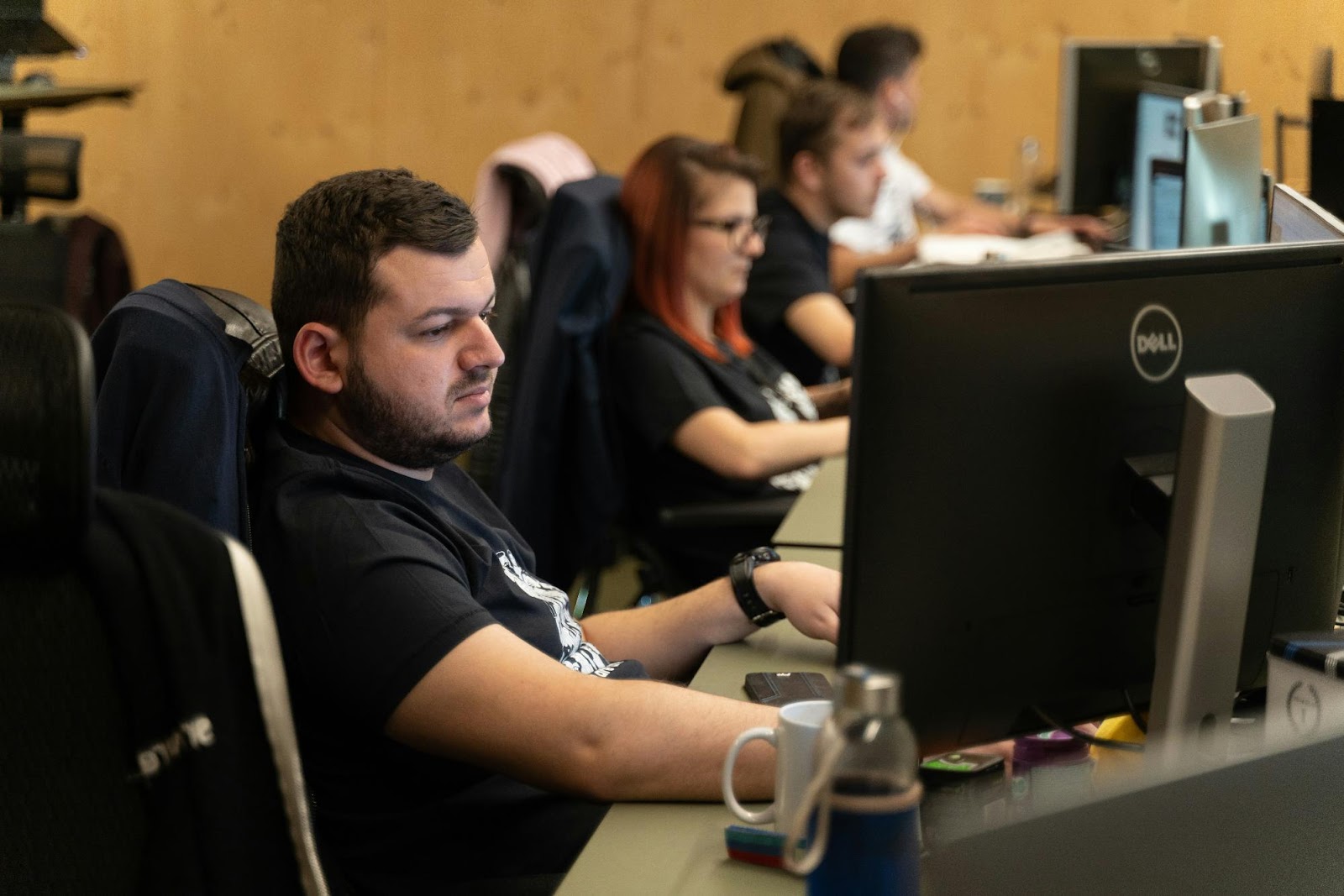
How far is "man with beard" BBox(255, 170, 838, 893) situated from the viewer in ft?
3.95

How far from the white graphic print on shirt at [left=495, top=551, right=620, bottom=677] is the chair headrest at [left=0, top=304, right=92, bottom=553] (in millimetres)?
639

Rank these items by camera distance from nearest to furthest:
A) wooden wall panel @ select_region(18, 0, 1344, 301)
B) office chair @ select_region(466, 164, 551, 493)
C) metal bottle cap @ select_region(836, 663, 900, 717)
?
metal bottle cap @ select_region(836, 663, 900, 717)
office chair @ select_region(466, 164, 551, 493)
wooden wall panel @ select_region(18, 0, 1344, 301)

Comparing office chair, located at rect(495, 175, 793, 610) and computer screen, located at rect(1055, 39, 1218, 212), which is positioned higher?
computer screen, located at rect(1055, 39, 1218, 212)

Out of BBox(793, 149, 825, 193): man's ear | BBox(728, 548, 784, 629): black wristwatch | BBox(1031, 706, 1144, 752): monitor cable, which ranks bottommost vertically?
BBox(728, 548, 784, 629): black wristwatch

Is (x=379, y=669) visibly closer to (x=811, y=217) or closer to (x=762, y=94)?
(x=811, y=217)

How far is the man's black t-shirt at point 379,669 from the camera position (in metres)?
1.23

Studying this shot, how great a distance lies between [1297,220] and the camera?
1.59 m

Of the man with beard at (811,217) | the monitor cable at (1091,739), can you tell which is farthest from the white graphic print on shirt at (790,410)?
the monitor cable at (1091,739)

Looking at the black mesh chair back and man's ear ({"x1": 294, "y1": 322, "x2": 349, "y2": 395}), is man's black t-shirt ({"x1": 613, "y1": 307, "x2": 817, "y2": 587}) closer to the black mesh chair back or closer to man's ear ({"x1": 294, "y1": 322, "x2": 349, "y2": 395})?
man's ear ({"x1": 294, "y1": 322, "x2": 349, "y2": 395})

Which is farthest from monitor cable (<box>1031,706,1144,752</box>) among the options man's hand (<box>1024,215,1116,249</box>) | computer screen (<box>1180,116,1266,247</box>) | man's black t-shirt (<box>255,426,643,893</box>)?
man's hand (<box>1024,215,1116,249</box>)

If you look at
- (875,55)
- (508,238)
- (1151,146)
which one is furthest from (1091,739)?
(875,55)

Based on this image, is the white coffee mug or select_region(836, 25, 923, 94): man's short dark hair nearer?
the white coffee mug

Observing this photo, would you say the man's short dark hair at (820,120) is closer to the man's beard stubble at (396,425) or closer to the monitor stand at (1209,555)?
the man's beard stubble at (396,425)

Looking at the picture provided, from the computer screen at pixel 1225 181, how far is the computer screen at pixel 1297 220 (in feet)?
1.08
